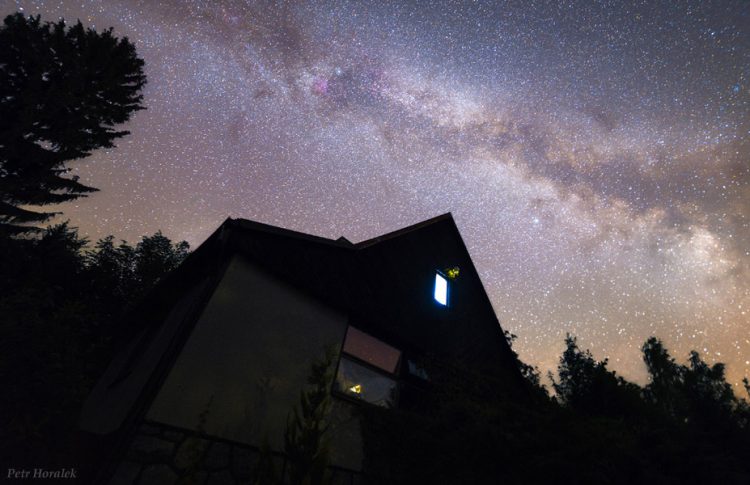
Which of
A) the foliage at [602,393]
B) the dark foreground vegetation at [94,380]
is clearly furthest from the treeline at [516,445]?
the foliage at [602,393]

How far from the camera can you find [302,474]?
346 centimetres

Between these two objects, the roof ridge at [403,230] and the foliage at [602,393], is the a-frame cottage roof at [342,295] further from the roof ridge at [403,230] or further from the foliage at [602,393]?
the foliage at [602,393]

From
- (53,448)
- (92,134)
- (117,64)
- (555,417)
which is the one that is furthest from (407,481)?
(117,64)

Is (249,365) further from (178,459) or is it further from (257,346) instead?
(178,459)

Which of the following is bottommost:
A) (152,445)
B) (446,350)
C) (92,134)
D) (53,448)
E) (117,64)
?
(53,448)

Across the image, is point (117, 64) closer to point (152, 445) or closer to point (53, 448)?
point (53, 448)

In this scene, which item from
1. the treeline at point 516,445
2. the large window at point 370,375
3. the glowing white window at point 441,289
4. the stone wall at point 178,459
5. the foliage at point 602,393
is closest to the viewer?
the stone wall at point 178,459

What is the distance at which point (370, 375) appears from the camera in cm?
927

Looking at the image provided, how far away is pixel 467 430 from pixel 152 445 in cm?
526

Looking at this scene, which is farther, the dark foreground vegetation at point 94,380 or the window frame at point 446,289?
the window frame at point 446,289
